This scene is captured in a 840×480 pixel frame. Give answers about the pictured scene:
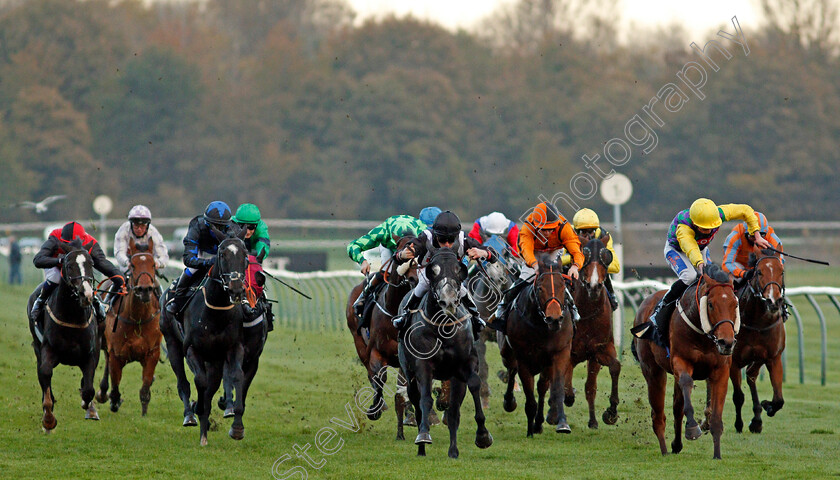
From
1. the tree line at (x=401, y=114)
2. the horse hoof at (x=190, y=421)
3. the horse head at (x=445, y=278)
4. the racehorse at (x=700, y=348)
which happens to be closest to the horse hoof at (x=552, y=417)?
the racehorse at (x=700, y=348)

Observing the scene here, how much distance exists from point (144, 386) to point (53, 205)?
104 feet

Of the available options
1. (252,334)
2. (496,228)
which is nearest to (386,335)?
(252,334)

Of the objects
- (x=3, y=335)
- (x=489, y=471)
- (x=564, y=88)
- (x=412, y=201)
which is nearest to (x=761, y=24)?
(x=564, y=88)

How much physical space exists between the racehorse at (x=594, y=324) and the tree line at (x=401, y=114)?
25.4 metres

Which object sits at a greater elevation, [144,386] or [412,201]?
[412,201]

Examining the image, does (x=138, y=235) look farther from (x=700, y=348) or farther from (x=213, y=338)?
(x=700, y=348)

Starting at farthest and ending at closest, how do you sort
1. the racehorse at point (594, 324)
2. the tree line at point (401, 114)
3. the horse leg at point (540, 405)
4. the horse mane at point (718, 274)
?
the tree line at point (401, 114)
the racehorse at point (594, 324)
the horse leg at point (540, 405)
the horse mane at point (718, 274)

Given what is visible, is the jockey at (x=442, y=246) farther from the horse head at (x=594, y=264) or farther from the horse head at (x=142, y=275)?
the horse head at (x=142, y=275)

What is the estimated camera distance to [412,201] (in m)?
39.7

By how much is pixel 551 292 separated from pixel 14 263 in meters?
20.6

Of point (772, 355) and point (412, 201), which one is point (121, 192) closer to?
point (412, 201)

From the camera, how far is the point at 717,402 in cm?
782

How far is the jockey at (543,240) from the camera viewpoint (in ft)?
30.1

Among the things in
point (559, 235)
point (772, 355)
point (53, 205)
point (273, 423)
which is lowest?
point (273, 423)
